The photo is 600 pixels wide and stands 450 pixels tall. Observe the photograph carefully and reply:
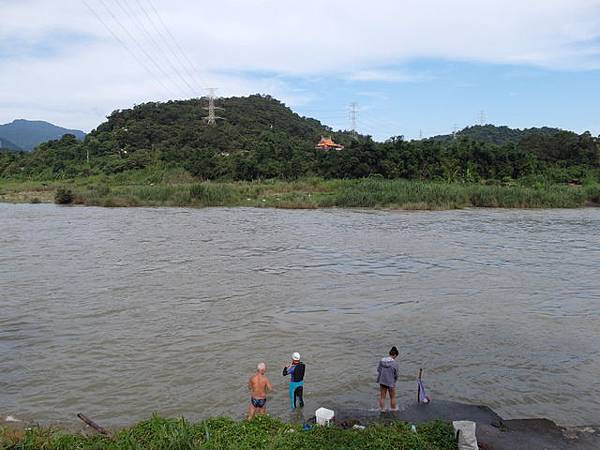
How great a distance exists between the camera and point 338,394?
11.3 meters

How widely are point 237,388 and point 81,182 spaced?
218 ft

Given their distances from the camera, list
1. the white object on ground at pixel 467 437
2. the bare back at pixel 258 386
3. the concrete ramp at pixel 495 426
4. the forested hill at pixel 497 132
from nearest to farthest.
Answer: the white object on ground at pixel 467 437 < the concrete ramp at pixel 495 426 < the bare back at pixel 258 386 < the forested hill at pixel 497 132

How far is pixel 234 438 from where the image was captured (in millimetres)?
7957

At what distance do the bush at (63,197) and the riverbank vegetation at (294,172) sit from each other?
0.74ft

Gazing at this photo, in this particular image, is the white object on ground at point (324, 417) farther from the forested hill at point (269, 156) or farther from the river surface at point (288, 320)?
the forested hill at point (269, 156)

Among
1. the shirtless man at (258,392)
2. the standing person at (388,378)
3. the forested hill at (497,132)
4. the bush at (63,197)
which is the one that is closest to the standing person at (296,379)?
the shirtless man at (258,392)

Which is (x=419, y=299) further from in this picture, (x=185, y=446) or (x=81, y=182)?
(x=81, y=182)

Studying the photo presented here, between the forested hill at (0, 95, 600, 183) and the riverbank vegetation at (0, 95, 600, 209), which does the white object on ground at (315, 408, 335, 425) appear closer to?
the riverbank vegetation at (0, 95, 600, 209)

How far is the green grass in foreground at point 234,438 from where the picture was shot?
7578mm

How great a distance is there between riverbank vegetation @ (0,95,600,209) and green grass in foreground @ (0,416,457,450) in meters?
42.6

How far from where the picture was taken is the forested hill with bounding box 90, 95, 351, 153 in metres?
96.1

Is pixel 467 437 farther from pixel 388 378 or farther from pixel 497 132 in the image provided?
pixel 497 132

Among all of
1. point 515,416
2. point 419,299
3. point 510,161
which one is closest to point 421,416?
point 515,416

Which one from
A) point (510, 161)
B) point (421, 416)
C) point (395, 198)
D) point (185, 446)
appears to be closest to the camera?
point (185, 446)
